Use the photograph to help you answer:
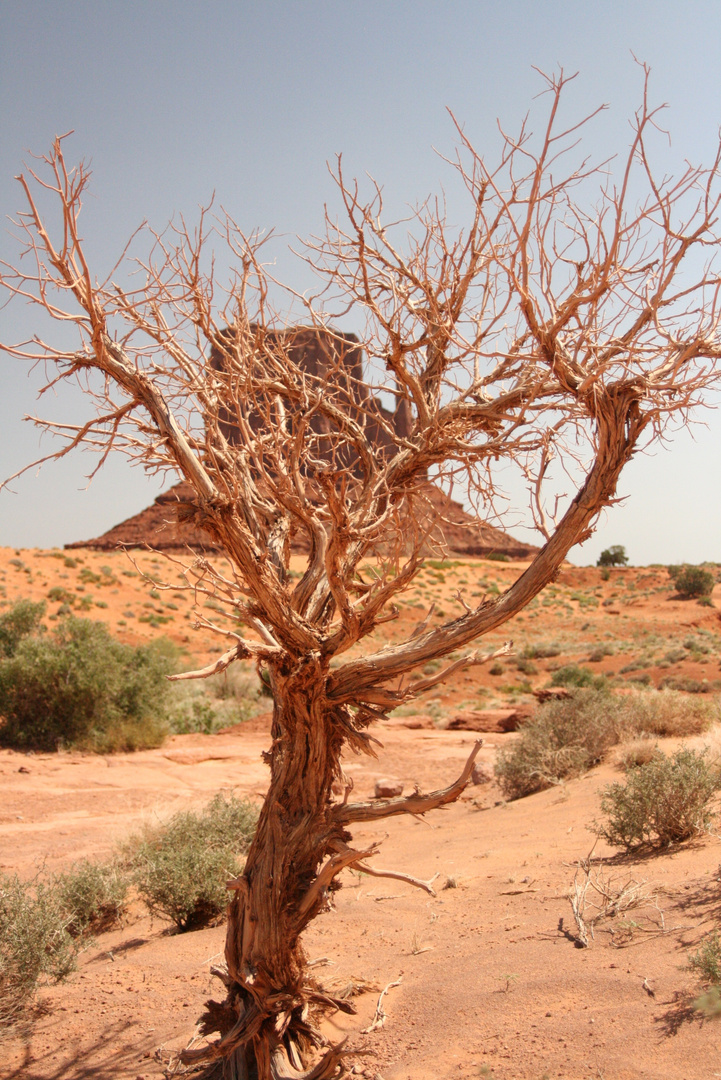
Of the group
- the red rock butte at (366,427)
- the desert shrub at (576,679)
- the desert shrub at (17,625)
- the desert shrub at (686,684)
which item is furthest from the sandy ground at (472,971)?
the desert shrub at (686,684)

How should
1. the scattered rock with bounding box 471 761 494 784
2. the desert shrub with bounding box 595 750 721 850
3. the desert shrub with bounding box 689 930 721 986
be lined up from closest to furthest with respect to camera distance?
the desert shrub with bounding box 689 930 721 986, the desert shrub with bounding box 595 750 721 850, the scattered rock with bounding box 471 761 494 784

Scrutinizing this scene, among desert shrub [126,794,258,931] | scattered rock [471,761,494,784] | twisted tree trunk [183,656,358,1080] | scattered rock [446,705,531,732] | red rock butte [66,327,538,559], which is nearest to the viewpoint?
twisted tree trunk [183,656,358,1080]

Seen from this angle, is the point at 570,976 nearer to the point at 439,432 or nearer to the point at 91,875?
the point at 439,432

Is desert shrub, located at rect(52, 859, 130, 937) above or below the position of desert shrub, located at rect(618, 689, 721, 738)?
below

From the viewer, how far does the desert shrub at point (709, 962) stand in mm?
3374

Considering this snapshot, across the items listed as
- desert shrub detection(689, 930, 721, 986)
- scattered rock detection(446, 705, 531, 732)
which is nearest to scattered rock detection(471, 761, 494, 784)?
scattered rock detection(446, 705, 531, 732)

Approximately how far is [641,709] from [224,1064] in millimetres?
8755

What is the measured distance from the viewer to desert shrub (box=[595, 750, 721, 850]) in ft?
19.7

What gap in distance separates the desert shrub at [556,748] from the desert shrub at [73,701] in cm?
762

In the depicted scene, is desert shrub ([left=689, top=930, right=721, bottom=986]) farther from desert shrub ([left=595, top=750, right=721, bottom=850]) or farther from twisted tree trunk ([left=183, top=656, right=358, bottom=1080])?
desert shrub ([left=595, top=750, right=721, bottom=850])

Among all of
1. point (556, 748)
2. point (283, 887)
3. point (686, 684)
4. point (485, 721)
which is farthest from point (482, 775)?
point (686, 684)

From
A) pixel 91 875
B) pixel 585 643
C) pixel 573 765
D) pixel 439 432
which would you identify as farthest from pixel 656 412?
pixel 585 643

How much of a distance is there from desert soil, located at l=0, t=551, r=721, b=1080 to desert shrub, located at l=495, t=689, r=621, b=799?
42cm

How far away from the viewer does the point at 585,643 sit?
30672 millimetres
